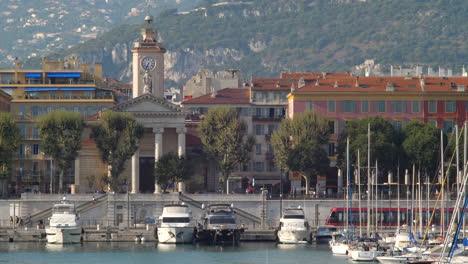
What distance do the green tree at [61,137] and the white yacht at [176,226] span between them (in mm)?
18461

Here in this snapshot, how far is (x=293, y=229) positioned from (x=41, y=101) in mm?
41953

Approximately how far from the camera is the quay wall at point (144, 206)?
506ft

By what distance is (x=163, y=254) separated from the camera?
436ft

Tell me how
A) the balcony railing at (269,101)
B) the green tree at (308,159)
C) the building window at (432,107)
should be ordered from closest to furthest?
the green tree at (308,159), the building window at (432,107), the balcony railing at (269,101)

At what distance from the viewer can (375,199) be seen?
154500 millimetres

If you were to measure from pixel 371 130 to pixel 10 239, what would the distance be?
3872 cm

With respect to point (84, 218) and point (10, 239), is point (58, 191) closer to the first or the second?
point (84, 218)

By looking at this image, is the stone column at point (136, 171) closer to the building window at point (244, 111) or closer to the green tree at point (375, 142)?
the green tree at point (375, 142)

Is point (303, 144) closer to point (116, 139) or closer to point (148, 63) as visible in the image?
point (116, 139)

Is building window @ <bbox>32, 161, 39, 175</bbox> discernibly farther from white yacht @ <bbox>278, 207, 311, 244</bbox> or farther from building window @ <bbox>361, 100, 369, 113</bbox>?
white yacht @ <bbox>278, 207, 311, 244</bbox>

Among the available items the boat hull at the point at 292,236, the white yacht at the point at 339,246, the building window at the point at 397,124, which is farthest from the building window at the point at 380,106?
the white yacht at the point at 339,246

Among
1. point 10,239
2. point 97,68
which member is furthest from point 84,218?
point 97,68

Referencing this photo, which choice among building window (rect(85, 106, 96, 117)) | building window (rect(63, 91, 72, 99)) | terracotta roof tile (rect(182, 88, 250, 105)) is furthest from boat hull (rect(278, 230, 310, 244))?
terracotta roof tile (rect(182, 88, 250, 105))

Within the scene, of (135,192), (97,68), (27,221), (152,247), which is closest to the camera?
(152,247)
